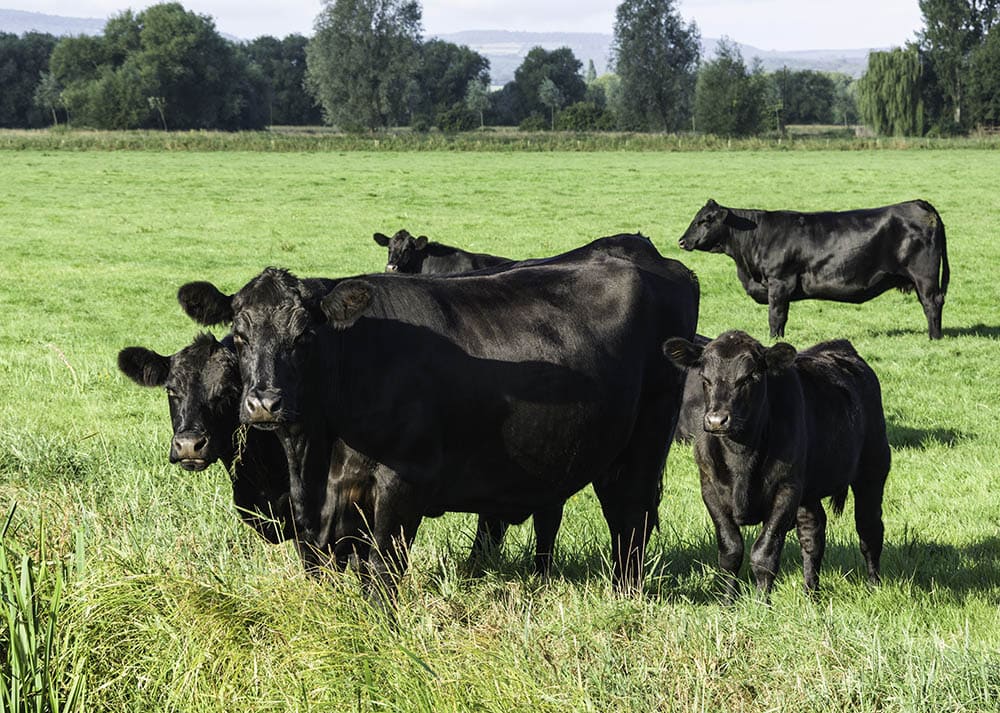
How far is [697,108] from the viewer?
93562mm

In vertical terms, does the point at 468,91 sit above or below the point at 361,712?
above

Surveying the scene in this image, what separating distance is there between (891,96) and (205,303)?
303ft

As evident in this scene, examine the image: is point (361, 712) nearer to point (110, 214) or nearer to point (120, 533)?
point (120, 533)

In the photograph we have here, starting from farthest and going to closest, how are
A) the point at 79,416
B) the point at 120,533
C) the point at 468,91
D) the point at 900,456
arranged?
1. the point at 468,91
2. the point at 79,416
3. the point at 900,456
4. the point at 120,533

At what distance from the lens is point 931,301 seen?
15.5 meters

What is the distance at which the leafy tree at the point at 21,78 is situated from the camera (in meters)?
116

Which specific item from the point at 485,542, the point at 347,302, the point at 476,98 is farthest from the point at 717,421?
the point at 476,98

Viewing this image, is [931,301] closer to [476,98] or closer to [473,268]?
[473,268]

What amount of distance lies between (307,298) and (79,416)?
20.9 ft

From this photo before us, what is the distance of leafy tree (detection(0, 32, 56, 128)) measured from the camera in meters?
116

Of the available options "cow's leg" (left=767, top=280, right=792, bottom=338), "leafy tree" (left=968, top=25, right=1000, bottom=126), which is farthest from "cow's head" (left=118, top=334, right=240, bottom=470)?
"leafy tree" (left=968, top=25, right=1000, bottom=126)

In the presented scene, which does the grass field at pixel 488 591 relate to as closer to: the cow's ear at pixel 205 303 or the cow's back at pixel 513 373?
the cow's back at pixel 513 373

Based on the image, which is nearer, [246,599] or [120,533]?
[246,599]


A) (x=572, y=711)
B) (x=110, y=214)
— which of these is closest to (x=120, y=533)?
(x=572, y=711)
